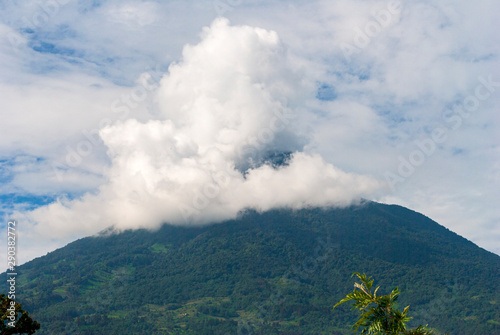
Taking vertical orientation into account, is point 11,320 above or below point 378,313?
below

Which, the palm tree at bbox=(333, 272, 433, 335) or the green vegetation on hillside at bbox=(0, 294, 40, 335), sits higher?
the palm tree at bbox=(333, 272, 433, 335)

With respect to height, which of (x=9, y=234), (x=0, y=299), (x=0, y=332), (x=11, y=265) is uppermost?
(x=9, y=234)

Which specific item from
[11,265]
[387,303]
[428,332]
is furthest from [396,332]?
[11,265]

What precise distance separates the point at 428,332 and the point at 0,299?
4164 centimetres

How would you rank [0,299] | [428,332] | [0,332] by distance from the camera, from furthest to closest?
[0,299] → [0,332] → [428,332]

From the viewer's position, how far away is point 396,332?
2170 cm

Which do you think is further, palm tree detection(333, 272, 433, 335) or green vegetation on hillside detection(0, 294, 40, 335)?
green vegetation on hillside detection(0, 294, 40, 335)

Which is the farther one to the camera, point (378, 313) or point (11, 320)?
point (11, 320)

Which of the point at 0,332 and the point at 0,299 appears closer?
the point at 0,332

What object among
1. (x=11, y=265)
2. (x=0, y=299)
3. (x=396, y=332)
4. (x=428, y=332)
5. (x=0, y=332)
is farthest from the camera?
(x=0, y=299)

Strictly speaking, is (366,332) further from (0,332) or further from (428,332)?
(0,332)

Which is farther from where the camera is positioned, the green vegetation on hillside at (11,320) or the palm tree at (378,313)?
the green vegetation on hillside at (11,320)

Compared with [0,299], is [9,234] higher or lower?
higher

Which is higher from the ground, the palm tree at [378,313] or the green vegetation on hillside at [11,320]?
the palm tree at [378,313]
